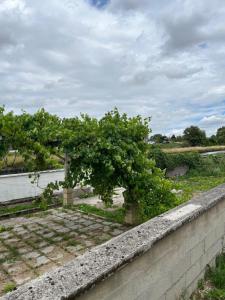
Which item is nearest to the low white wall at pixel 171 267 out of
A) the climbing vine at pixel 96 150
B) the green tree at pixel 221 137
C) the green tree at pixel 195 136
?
the climbing vine at pixel 96 150

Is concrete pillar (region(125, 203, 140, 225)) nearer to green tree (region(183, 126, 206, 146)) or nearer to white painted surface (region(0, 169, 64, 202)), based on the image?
white painted surface (region(0, 169, 64, 202))

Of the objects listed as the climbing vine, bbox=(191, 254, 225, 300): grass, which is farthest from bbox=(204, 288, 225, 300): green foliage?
the climbing vine

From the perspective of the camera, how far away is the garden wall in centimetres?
165

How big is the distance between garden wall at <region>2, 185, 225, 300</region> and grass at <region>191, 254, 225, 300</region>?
0.12 m

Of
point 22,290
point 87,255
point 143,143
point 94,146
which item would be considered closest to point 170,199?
point 143,143

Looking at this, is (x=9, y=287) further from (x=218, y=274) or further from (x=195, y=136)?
(x=195, y=136)

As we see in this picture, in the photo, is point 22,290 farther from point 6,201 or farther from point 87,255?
point 6,201

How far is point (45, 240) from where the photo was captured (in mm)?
5324

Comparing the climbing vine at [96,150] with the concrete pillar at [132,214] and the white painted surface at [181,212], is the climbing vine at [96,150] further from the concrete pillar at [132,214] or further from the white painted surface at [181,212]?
the white painted surface at [181,212]

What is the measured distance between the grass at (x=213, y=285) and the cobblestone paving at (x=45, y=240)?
6.78ft

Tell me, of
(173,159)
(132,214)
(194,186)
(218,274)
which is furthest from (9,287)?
(173,159)

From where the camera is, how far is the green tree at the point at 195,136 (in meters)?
43.3

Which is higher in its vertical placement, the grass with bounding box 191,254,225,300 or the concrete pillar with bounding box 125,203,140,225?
the concrete pillar with bounding box 125,203,140,225

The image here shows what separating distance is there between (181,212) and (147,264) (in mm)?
968
